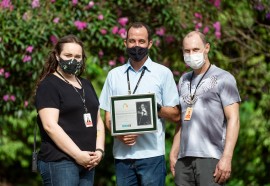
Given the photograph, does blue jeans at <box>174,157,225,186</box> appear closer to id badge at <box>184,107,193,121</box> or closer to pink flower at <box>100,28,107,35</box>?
id badge at <box>184,107,193,121</box>

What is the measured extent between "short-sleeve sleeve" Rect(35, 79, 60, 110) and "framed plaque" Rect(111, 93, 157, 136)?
558 millimetres

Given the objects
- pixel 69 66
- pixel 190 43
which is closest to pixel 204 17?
pixel 190 43

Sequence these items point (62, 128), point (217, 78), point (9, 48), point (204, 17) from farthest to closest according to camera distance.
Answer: point (204, 17) → point (9, 48) → point (217, 78) → point (62, 128)

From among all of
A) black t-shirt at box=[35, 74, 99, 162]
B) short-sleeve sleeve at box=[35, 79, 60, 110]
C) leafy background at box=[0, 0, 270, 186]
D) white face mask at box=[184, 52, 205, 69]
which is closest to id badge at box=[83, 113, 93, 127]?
black t-shirt at box=[35, 74, 99, 162]

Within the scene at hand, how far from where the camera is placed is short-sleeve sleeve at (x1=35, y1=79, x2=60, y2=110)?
4.98m

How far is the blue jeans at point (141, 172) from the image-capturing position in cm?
548

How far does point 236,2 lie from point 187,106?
12.3 feet

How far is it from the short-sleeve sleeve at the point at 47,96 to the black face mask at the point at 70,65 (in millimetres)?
174

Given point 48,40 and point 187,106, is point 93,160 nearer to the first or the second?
point 187,106

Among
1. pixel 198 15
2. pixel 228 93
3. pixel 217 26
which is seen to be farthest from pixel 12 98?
pixel 228 93

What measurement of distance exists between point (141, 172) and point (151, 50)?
2.84 m

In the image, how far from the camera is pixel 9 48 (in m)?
7.83

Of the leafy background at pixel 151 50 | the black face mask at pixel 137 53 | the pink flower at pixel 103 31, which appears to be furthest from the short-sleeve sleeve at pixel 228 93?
the pink flower at pixel 103 31

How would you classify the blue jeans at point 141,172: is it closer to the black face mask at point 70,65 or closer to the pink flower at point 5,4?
the black face mask at point 70,65
